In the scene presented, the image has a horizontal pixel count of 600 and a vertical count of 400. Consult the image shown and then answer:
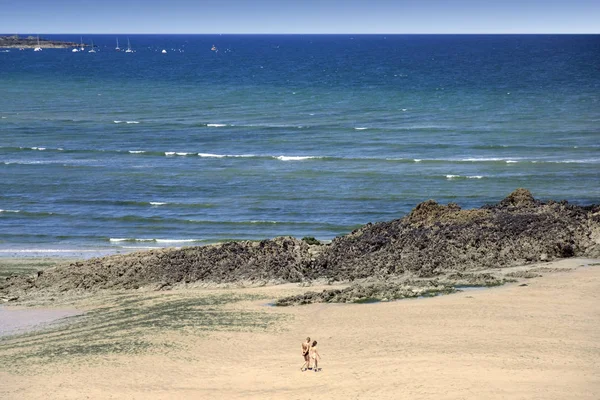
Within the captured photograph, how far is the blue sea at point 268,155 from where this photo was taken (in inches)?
1534

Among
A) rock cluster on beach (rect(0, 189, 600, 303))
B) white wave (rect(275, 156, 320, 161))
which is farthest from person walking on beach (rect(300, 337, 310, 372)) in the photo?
white wave (rect(275, 156, 320, 161))

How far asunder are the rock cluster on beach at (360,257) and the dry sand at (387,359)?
284cm

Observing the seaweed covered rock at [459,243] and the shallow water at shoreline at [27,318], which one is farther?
the seaweed covered rock at [459,243]

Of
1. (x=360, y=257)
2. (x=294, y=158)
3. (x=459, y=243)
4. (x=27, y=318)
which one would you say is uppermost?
(x=459, y=243)

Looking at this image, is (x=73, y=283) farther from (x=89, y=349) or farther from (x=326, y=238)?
(x=326, y=238)

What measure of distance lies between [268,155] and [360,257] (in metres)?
27.1

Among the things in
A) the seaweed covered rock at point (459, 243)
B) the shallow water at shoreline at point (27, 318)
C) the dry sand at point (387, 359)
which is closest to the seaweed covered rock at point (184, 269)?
the seaweed covered rock at point (459, 243)

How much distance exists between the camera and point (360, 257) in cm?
2766

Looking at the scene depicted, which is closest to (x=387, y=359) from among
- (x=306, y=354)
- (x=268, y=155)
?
(x=306, y=354)

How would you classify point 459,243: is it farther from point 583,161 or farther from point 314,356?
point 583,161

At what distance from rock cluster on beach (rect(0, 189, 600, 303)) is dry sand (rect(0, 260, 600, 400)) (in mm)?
2841

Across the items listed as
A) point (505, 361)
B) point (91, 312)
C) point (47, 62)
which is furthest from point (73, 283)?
point (47, 62)

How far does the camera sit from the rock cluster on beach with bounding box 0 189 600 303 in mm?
26875

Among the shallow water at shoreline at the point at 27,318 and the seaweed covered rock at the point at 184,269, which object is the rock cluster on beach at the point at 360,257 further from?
the shallow water at shoreline at the point at 27,318
